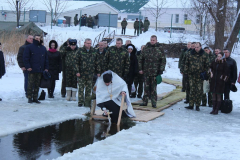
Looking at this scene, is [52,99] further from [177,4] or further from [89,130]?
[177,4]

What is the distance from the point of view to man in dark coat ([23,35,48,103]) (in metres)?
10.6

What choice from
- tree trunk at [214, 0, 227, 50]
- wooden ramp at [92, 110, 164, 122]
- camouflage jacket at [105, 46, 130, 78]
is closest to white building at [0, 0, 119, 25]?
tree trunk at [214, 0, 227, 50]

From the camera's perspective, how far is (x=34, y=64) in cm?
1076

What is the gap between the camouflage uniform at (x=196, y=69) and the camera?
36.1 feet

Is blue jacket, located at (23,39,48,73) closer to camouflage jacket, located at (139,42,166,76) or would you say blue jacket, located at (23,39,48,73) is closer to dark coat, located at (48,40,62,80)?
dark coat, located at (48,40,62,80)

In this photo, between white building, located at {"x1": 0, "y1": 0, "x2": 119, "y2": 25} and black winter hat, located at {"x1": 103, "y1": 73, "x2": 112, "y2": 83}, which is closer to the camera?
black winter hat, located at {"x1": 103, "y1": 73, "x2": 112, "y2": 83}

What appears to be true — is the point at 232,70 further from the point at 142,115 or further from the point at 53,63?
the point at 53,63

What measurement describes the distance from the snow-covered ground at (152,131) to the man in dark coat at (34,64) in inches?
17.7

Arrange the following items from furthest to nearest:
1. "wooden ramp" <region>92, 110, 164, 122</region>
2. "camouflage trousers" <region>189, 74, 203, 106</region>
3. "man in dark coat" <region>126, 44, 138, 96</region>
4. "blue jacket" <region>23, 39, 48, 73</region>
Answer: "man in dark coat" <region>126, 44, 138, 96</region> → "camouflage trousers" <region>189, 74, 203, 106</region> → "blue jacket" <region>23, 39, 48, 73</region> → "wooden ramp" <region>92, 110, 164, 122</region>

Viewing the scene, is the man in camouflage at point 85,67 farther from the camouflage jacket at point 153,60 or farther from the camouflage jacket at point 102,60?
the camouflage jacket at point 153,60

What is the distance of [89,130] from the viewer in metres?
7.83

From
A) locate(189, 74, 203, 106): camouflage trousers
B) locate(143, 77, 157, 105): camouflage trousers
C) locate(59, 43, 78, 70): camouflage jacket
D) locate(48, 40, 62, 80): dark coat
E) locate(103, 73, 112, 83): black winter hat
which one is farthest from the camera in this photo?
locate(48, 40, 62, 80): dark coat

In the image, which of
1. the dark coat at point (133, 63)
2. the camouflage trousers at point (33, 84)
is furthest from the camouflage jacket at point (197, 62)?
the camouflage trousers at point (33, 84)

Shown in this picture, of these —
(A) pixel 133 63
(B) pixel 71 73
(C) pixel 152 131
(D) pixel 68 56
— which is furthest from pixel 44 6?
(C) pixel 152 131
